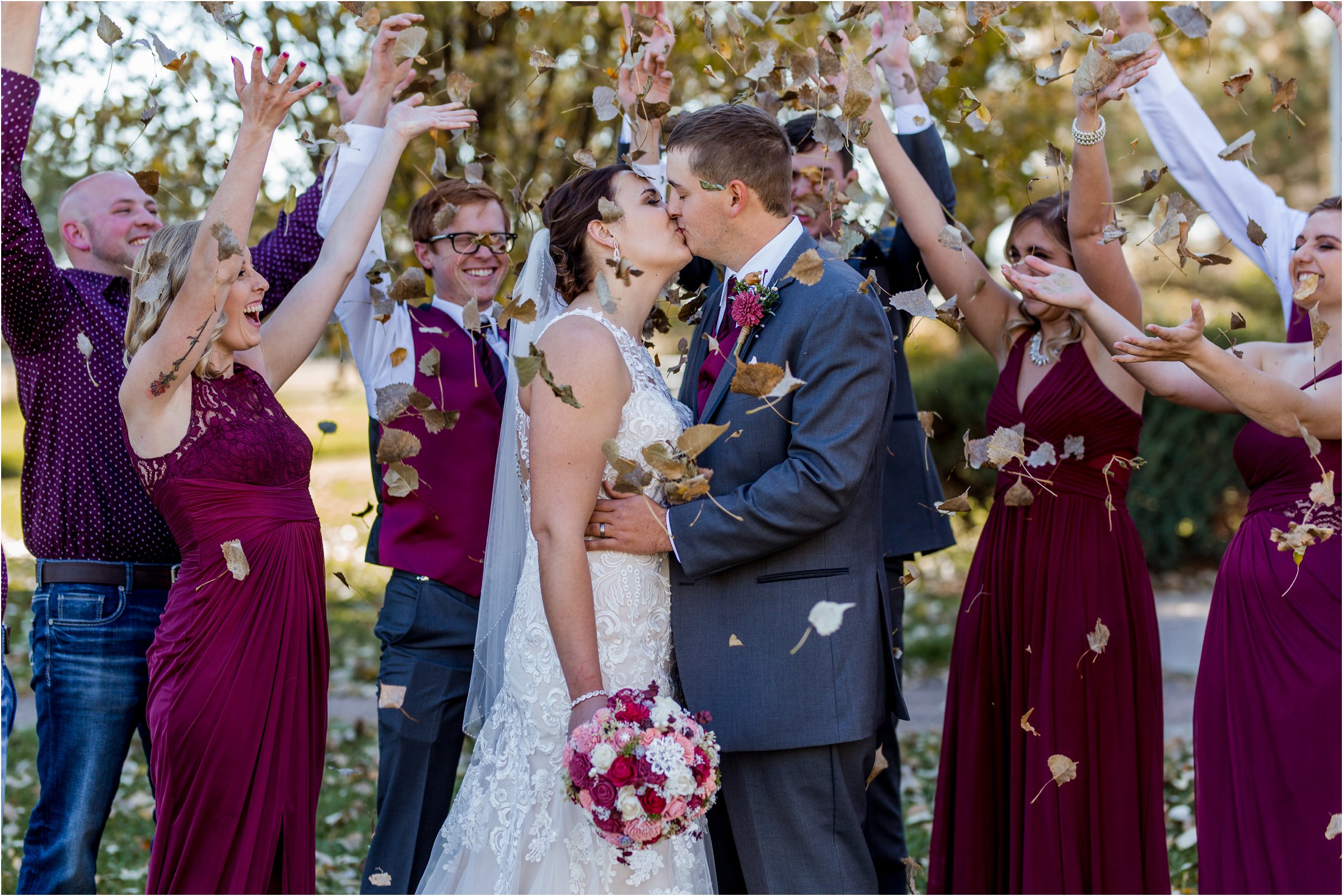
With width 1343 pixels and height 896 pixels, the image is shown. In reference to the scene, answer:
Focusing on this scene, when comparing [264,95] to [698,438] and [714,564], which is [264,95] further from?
[714,564]

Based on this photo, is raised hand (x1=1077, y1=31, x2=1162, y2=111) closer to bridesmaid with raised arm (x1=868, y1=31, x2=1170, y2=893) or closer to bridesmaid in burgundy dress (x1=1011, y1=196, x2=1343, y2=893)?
bridesmaid with raised arm (x1=868, y1=31, x2=1170, y2=893)

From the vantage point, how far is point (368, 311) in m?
4.21

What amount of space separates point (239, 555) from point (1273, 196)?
3533 millimetres

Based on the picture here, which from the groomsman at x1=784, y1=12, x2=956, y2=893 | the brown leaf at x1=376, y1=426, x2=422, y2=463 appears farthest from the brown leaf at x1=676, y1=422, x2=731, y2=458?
the groomsman at x1=784, y1=12, x2=956, y2=893

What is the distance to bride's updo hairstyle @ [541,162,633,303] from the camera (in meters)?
3.31

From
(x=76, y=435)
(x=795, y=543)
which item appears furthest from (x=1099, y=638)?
(x=76, y=435)

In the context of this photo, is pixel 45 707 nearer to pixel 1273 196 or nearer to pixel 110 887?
pixel 110 887

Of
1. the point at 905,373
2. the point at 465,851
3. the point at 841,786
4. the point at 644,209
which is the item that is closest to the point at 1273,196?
the point at 905,373

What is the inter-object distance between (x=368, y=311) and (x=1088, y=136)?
8.00 feet

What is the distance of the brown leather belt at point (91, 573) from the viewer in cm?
368

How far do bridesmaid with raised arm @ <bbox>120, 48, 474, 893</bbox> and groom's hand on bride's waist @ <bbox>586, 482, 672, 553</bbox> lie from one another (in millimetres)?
931

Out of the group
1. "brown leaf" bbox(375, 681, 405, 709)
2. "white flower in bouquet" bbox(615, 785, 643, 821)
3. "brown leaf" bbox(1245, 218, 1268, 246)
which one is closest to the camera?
"white flower in bouquet" bbox(615, 785, 643, 821)

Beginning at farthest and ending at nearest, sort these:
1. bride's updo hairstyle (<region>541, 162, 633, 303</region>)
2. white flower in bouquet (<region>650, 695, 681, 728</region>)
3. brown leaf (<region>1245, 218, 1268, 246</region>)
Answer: brown leaf (<region>1245, 218, 1268, 246</region>) → bride's updo hairstyle (<region>541, 162, 633, 303</region>) → white flower in bouquet (<region>650, 695, 681, 728</region>)

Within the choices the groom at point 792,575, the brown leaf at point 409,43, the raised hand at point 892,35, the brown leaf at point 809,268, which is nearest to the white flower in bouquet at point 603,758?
the groom at point 792,575
